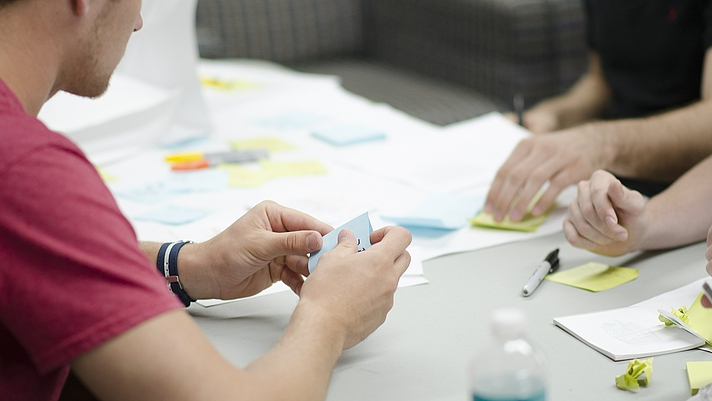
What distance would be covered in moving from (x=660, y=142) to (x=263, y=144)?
0.86 m

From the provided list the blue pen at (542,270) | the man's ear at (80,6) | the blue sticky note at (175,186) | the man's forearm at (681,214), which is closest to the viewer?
the man's ear at (80,6)

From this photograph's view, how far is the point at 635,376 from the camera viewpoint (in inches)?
30.6

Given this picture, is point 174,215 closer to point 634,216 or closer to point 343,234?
point 343,234

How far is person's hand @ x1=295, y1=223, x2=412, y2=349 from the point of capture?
0.80m

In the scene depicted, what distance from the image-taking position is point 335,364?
834 millimetres

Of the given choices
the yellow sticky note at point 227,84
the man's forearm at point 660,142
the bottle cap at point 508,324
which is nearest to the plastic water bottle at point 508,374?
the bottle cap at point 508,324

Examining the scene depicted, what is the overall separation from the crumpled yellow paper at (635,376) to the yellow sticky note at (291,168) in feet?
2.82

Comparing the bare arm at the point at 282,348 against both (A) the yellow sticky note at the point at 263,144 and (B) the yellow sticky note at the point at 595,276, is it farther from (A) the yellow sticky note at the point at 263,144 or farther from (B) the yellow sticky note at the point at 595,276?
(A) the yellow sticky note at the point at 263,144

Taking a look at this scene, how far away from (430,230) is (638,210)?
34 cm

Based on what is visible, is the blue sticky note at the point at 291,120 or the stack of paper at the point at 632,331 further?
the blue sticky note at the point at 291,120

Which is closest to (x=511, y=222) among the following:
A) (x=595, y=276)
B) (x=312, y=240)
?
(x=595, y=276)

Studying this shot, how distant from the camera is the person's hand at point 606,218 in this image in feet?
3.39

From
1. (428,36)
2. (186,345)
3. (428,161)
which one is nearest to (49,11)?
(186,345)

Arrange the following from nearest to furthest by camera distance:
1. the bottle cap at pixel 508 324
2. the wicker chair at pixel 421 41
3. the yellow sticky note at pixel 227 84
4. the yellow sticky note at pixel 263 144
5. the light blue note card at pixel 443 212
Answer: the bottle cap at pixel 508 324
the light blue note card at pixel 443 212
the yellow sticky note at pixel 263 144
the yellow sticky note at pixel 227 84
the wicker chair at pixel 421 41
